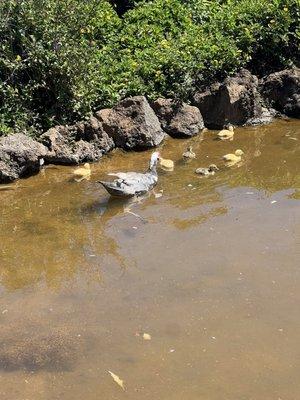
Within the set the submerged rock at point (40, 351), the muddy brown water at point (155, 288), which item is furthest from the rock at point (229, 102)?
the submerged rock at point (40, 351)

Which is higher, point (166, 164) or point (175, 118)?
point (175, 118)

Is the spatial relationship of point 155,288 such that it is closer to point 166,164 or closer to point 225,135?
point 166,164

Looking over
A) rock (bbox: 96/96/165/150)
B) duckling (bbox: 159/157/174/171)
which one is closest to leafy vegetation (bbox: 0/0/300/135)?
rock (bbox: 96/96/165/150)

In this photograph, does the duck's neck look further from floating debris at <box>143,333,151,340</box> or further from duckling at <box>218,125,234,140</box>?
floating debris at <box>143,333,151,340</box>

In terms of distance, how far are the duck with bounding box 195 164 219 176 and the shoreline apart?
116 centimetres

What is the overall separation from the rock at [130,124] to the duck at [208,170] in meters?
1.16

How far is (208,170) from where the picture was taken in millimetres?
8195

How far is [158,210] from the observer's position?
713cm

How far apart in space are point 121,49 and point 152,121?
1.87 m

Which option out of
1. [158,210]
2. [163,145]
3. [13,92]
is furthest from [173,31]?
[158,210]

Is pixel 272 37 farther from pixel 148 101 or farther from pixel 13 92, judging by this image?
pixel 13 92

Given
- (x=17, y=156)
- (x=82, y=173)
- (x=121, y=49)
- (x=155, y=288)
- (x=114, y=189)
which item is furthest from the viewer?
(x=121, y=49)

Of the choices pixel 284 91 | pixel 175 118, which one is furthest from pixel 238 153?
pixel 284 91

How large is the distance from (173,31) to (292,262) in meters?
6.09
